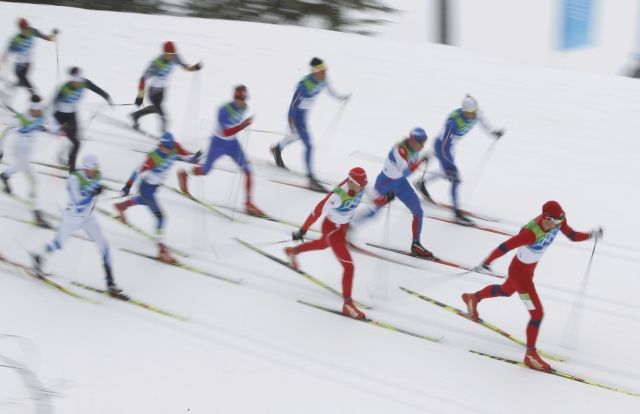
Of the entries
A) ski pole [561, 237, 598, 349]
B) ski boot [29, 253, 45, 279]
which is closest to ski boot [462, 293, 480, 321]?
ski pole [561, 237, 598, 349]

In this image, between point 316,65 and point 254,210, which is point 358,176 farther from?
point 316,65

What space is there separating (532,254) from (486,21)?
2230 centimetres

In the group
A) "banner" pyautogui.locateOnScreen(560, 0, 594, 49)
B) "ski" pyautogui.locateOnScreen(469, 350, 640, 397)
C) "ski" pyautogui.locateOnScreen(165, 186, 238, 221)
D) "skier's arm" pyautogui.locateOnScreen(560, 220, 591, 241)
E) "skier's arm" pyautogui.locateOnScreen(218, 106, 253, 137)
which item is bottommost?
"ski" pyautogui.locateOnScreen(469, 350, 640, 397)

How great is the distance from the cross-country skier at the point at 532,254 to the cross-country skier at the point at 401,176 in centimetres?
146

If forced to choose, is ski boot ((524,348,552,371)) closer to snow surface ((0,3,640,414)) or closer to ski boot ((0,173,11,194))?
snow surface ((0,3,640,414))

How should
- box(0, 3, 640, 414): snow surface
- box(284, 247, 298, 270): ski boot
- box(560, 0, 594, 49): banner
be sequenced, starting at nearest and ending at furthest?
box(0, 3, 640, 414): snow surface < box(284, 247, 298, 270): ski boot < box(560, 0, 594, 49): banner

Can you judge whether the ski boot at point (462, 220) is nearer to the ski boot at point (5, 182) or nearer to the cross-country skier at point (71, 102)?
the cross-country skier at point (71, 102)

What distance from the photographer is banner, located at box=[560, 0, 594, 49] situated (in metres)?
13.7

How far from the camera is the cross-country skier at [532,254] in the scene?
6.80 meters

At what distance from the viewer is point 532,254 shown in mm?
6926

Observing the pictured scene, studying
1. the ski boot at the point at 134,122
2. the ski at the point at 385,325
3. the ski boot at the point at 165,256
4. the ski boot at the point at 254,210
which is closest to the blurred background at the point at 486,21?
the ski boot at the point at 134,122

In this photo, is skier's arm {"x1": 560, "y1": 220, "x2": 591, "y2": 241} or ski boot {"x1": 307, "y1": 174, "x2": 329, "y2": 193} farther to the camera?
ski boot {"x1": 307, "y1": 174, "x2": 329, "y2": 193}

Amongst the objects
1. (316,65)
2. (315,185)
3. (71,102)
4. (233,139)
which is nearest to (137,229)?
(233,139)

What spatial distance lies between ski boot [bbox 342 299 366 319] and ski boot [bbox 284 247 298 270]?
0.77m
